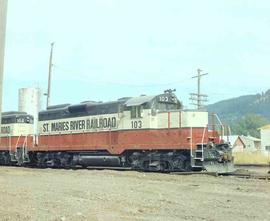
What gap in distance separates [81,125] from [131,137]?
4.51 metres

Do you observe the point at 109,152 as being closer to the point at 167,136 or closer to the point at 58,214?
the point at 167,136

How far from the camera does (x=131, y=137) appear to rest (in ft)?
77.5

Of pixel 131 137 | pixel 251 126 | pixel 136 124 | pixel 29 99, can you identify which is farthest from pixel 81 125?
pixel 251 126

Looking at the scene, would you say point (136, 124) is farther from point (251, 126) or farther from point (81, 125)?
point (251, 126)

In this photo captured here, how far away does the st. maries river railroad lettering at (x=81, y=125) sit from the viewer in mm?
25188

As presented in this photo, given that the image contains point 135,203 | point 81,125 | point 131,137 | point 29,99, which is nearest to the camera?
point 135,203

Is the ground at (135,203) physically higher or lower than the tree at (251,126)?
lower

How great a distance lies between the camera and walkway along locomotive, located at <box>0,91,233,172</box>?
21.4 m

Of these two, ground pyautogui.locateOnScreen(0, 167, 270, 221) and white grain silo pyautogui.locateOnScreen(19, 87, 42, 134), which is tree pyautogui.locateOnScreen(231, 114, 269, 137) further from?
ground pyautogui.locateOnScreen(0, 167, 270, 221)

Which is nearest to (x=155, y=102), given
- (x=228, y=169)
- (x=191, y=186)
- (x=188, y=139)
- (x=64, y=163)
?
(x=188, y=139)

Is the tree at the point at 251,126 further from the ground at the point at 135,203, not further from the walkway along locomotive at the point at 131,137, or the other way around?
the ground at the point at 135,203

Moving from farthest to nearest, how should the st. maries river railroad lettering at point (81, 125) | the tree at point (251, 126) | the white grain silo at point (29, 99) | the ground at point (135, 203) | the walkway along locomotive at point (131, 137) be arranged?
the tree at point (251, 126) < the white grain silo at point (29, 99) < the st. maries river railroad lettering at point (81, 125) < the walkway along locomotive at point (131, 137) < the ground at point (135, 203)

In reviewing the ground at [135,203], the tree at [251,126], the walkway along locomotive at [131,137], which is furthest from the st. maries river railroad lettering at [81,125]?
the tree at [251,126]

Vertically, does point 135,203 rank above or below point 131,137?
below
